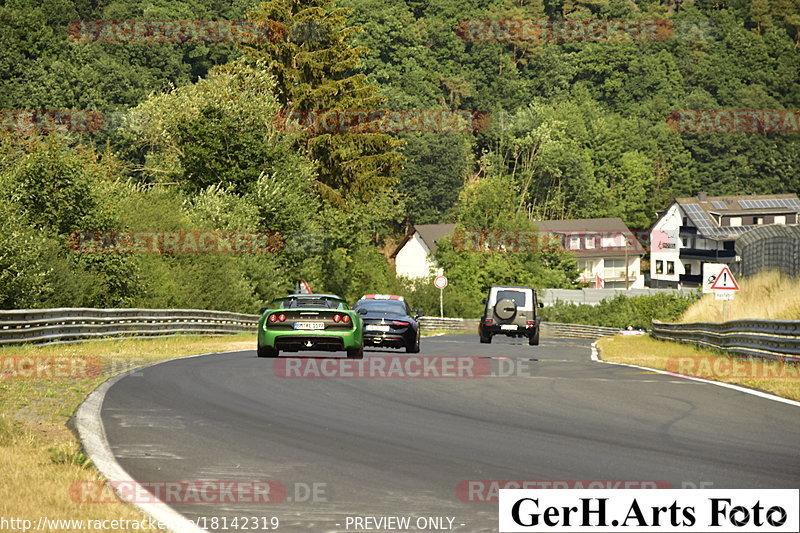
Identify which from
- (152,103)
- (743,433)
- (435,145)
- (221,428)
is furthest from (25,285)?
(435,145)

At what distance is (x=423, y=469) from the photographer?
872cm

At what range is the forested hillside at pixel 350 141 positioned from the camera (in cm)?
4347

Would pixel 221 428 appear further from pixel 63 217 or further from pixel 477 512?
pixel 63 217

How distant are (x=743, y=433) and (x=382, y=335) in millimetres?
13998

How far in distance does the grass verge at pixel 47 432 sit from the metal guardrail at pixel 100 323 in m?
0.69

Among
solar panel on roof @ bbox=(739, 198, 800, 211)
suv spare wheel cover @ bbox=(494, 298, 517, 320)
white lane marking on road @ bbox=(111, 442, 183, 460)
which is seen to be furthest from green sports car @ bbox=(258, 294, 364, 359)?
solar panel on roof @ bbox=(739, 198, 800, 211)

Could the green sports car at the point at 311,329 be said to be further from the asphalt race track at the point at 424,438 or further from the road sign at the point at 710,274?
the road sign at the point at 710,274

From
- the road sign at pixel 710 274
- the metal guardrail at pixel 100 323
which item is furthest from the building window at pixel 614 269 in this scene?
the road sign at pixel 710 274

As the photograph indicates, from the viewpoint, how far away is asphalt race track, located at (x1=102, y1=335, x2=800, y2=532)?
7883mm
